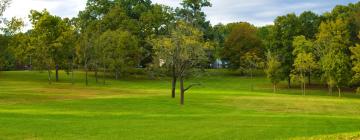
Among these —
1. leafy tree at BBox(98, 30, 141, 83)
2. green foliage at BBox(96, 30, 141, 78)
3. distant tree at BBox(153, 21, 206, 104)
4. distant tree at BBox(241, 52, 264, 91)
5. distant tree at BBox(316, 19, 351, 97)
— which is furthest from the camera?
distant tree at BBox(241, 52, 264, 91)

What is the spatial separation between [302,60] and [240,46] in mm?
33202

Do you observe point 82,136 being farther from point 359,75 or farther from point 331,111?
point 359,75

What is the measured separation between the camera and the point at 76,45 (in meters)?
88.2

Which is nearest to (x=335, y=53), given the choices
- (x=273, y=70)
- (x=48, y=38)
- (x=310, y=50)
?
(x=310, y=50)

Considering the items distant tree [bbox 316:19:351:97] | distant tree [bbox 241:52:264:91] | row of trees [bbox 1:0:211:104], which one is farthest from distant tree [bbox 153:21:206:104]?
distant tree [bbox 241:52:264:91]

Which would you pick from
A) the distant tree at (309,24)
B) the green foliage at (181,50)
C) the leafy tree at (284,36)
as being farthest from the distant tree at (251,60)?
the green foliage at (181,50)

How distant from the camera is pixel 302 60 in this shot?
77875 mm

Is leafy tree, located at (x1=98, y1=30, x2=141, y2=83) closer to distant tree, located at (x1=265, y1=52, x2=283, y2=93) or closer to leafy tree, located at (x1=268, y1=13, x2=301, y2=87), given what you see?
leafy tree, located at (x1=268, y1=13, x2=301, y2=87)

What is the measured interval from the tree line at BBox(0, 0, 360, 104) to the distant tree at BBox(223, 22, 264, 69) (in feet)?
0.78

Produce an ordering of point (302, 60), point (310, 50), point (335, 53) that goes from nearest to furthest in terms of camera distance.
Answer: point (302, 60) < point (335, 53) < point (310, 50)

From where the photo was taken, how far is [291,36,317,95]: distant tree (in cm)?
7756

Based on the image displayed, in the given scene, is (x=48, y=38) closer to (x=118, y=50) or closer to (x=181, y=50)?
(x=118, y=50)

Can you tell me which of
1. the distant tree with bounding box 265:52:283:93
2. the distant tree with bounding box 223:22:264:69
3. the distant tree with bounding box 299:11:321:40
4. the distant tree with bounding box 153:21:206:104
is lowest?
the distant tree with bounding box 265:52:283:93

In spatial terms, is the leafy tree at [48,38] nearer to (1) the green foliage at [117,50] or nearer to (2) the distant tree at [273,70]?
(1) the green foliage at [117,50]
